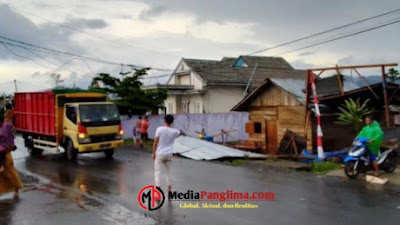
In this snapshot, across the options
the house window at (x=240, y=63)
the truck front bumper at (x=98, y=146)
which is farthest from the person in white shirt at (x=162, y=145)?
the house window at (x=240, y=63)

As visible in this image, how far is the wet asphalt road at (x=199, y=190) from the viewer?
6984 millimetres

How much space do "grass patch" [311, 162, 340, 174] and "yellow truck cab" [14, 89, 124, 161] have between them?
775 cm

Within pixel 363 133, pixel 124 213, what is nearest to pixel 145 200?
pixel 124 213

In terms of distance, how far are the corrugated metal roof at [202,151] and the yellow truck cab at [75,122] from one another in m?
2.78

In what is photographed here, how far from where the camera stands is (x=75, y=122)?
15.4m

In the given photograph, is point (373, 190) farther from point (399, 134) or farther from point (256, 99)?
point (256, 99)

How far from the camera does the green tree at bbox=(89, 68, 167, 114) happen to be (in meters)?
26.8

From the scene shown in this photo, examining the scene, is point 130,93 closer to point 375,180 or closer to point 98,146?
point 98,146

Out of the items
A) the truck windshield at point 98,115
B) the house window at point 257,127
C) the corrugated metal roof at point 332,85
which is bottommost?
the house window at point 257,127

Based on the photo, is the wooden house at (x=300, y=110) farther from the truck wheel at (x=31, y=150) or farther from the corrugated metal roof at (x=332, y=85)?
A: the truck wheel at (x=31, y=150)

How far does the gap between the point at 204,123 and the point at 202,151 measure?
364 inches

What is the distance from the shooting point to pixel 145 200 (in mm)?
8359

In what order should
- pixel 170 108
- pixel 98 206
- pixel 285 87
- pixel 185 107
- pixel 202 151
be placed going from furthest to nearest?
1. pixel 170 108
2. pixel 185 107
3. pixel 285 87
4. pixel 202 151
5. pixel 98 206

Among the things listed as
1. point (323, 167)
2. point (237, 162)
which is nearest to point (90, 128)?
point (237, 162)
